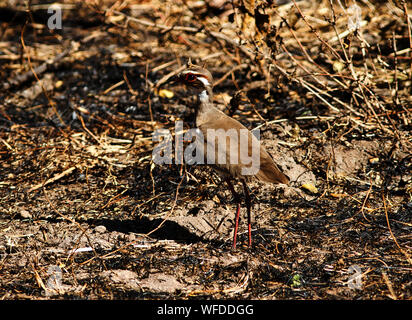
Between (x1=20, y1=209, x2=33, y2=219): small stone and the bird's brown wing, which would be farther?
(x1=20, y1=209, x2=33, y2=219): small stone

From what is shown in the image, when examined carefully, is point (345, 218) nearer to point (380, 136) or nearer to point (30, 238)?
point (380, 136)

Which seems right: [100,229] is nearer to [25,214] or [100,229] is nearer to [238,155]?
[25,214]

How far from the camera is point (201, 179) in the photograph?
17.4 ft

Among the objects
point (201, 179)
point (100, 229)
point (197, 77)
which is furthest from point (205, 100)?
point (100, 229)

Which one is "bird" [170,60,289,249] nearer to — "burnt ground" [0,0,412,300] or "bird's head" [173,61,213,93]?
"bird's head" [173,61,213,93]

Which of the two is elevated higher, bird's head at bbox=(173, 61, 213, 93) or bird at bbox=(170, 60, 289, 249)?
bird's head at bbox=(173, 61, 213, 93)

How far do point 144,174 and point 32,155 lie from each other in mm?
1545

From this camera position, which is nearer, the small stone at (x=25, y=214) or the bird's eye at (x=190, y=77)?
the bird's eye at (x=190, y=77)

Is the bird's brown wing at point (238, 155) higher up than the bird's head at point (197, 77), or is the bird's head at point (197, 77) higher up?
the bird's head at point (197, 77)

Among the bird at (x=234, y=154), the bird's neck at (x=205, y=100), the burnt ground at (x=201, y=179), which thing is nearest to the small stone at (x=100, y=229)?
the burnt ground at (x=201, y=179)

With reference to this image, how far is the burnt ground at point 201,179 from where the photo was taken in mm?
4023

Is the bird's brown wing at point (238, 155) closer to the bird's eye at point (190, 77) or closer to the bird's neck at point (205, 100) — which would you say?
the bird's neck at point (205, 100)

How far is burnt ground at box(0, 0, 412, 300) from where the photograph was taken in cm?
402

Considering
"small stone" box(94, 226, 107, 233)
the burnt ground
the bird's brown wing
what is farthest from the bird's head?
"small stone" box(94, 226, 107, 233)
